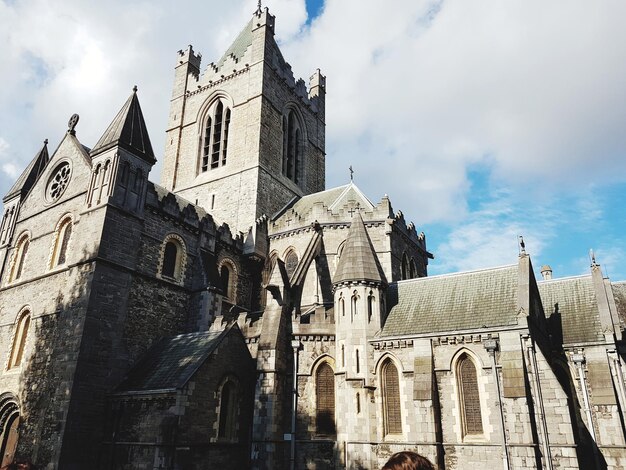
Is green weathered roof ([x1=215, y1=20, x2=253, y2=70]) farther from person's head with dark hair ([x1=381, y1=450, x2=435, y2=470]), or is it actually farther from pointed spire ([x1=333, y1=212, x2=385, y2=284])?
person's head with dark hair ([x1=381, y1=450, x2=435, y2=470])

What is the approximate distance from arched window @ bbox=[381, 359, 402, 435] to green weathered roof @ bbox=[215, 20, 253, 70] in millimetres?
26263

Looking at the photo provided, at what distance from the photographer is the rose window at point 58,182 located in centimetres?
2344

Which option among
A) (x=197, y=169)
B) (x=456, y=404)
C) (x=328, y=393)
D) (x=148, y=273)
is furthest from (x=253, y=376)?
(x=197, y=169)

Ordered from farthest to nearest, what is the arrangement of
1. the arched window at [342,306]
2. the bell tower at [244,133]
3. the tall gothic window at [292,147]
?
the tall gothic window at [292,147] → the bell tower at [244,133] → the arched window at [342,306]

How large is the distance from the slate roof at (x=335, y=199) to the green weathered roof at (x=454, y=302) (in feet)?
21.2

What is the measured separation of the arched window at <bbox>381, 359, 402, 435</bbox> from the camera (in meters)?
18.6

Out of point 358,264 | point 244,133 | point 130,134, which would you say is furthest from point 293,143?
point 358,264

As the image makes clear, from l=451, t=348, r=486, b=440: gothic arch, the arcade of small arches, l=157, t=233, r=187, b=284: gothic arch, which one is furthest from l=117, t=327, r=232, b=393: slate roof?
l=451, t=348, r=486, b=440: gothic arch

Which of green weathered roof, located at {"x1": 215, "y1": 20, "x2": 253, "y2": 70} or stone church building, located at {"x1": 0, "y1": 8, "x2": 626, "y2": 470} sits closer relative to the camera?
stone church building, located at {"x1": 0, "y1": 8, "x2": 626, "y2": 470}

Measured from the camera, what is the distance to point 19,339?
21.8 meters

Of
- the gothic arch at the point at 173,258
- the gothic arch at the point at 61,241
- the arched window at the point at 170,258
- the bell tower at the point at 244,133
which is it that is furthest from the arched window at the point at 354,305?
the gothic arch at the point at 61,241

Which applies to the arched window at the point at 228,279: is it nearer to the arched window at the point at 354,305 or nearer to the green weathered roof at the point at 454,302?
the arched window at the point at 354,305

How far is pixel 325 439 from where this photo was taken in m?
19.0

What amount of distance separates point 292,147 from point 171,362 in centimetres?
2206
